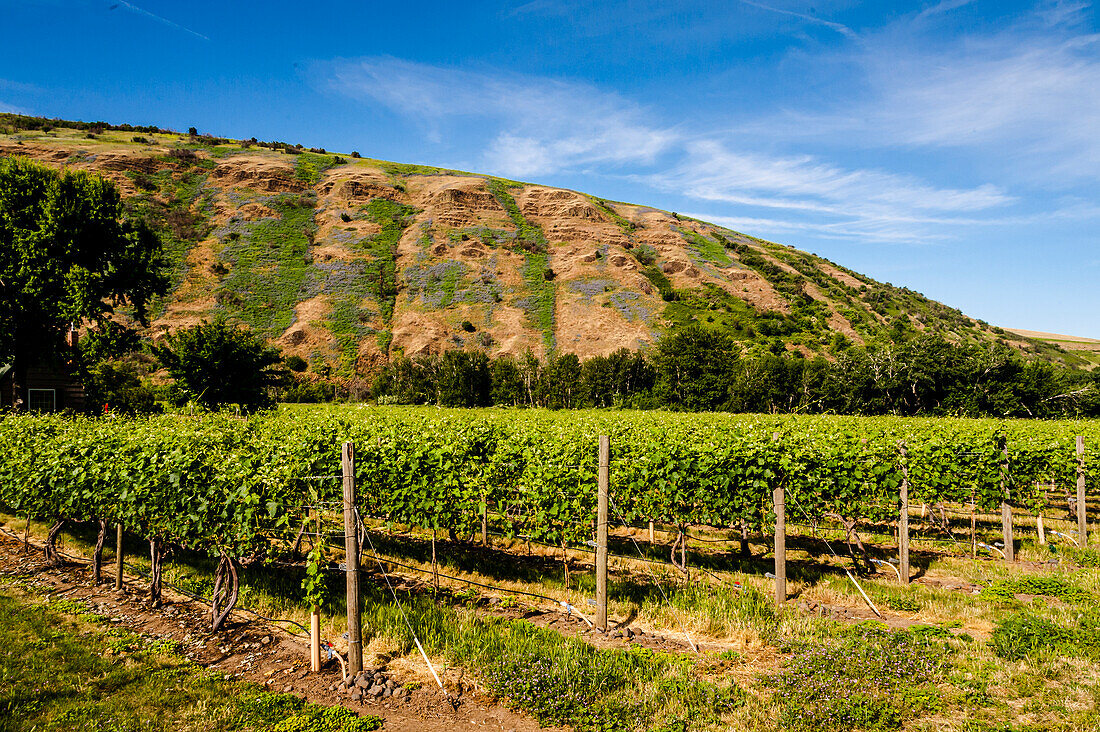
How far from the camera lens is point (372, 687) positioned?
18.4 feet

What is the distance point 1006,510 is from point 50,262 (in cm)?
3642

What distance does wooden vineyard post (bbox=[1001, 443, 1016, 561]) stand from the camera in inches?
405

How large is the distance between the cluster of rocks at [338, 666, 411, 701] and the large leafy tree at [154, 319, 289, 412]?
28.6 meters

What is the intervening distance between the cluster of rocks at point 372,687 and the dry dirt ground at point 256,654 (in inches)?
2.1

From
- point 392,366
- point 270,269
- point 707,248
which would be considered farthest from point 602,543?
point 707,248

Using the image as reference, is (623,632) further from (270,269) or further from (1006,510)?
(270,269)

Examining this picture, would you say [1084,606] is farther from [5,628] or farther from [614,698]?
[5,628]

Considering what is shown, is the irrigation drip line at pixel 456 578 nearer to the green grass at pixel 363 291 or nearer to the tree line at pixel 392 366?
the tree line at pixel 392 366

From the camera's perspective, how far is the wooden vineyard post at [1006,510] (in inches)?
405

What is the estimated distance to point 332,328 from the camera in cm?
6569

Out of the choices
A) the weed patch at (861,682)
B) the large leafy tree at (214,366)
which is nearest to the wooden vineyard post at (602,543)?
the weed patch at (861,682)

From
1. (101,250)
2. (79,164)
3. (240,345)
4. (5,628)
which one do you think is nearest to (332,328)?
(240,345)

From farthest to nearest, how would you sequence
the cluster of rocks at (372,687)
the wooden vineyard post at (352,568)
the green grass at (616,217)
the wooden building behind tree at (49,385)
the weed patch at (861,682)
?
the green grass at (616,217) → the wooden building behind tree at (49,385) → the wooden vineyard post at (352,568) → the cluster of rocks at (372,687) → the weed patch at (861,682)

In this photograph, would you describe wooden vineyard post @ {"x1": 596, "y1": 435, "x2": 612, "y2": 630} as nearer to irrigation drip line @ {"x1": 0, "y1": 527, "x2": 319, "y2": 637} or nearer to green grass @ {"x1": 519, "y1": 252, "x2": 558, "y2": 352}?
irrigation drip line @ {"x1": 0, "y1": 527, "x2": 319, "y2": 637}
